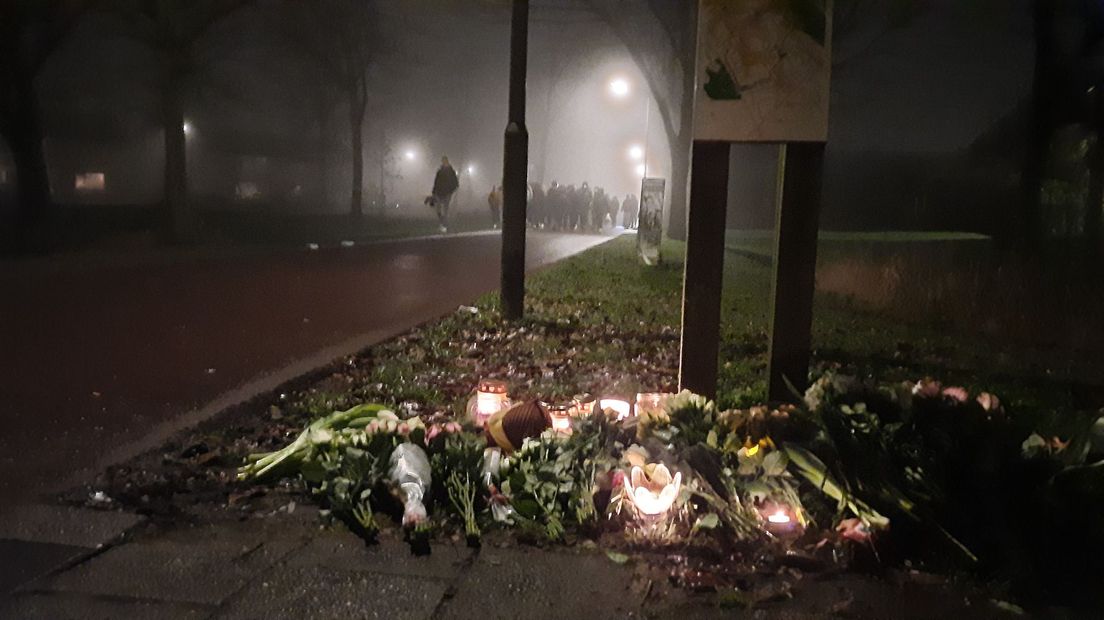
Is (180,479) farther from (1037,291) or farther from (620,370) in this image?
(1037,291)

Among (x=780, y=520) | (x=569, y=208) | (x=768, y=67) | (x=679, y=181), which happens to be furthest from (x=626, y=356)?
(x=569, y=208)

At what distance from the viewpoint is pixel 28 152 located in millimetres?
23438

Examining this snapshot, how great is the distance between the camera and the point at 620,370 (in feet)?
25.3

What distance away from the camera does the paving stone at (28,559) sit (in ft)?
11.9

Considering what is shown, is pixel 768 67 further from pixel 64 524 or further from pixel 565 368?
pixel 64 524

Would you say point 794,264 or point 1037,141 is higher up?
point 1037,141

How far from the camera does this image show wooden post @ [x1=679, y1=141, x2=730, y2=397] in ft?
18.4

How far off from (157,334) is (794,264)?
20.4 feet

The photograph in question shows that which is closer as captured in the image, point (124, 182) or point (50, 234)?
point (50, 234)

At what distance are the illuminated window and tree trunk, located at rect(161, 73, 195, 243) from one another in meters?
33.7

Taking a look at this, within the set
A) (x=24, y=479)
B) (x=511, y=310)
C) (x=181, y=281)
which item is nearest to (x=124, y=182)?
(x=181, y=281)

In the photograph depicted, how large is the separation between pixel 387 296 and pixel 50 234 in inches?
478

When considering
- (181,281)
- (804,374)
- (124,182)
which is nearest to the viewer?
(804,374)

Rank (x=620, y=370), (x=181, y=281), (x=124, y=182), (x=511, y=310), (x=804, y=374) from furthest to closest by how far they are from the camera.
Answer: (x=124, y=182)
(x=181, y=281)
(x=511, y=310)
(x=620, y=370)
(x=804, y=374)
